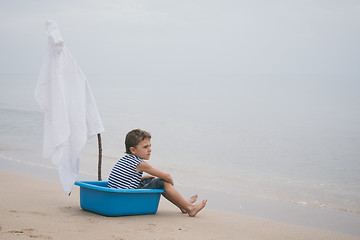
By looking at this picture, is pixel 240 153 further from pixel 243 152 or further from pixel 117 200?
pixel 117 200

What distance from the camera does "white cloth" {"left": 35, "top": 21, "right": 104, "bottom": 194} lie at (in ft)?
14.4

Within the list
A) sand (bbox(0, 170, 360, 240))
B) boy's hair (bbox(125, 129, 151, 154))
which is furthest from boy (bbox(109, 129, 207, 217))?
sand (bbox(0, 170, 360, 240))

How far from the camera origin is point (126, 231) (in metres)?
4.02

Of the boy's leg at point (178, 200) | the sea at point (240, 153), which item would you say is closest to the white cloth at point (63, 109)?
the boy's leg at point (178, 200)

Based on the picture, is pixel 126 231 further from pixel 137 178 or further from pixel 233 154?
pixel 233 154

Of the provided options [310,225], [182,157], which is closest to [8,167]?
[182,157]

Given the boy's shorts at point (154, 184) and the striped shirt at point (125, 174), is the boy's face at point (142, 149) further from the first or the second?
the boy's shorts at point (154, 184)

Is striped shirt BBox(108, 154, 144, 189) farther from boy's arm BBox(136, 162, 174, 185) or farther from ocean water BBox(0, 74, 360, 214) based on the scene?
ocean water BBox(0, 74, 360, 214)

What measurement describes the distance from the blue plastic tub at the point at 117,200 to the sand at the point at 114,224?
71mm

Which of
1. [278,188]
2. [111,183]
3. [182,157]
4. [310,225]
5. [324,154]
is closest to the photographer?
[111,183]

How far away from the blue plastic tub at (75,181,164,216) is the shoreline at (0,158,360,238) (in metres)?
0.63

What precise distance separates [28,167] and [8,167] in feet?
1.15

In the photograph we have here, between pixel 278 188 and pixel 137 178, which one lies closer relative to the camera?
pixel 137 178

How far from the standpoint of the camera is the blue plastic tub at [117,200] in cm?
449
